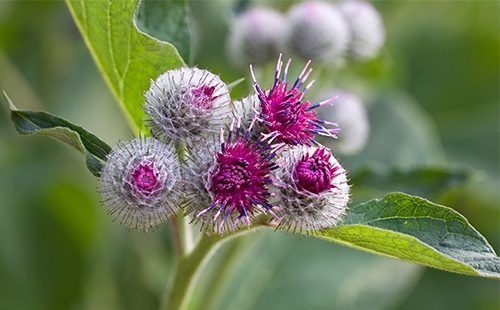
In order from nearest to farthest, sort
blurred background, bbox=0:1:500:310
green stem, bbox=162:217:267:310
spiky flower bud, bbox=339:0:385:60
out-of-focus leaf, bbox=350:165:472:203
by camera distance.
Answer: green stem, bbox=162:217:267:310, out-of-focus leaf, bbox=350:165:472:203, spiky flower bud, bbox=339:0:385:60, blurred background, bbox=0:1:500:310

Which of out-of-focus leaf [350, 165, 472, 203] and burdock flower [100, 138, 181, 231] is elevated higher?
out-of-focus leaf [350, 165, 472, 203]

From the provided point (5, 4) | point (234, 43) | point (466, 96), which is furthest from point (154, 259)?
point (466, 96)

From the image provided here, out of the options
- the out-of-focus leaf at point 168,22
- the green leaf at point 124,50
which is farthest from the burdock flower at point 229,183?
the out-of-focus leaf at point 168,22

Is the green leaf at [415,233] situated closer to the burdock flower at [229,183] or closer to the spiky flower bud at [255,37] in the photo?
the burdock flower at [229,183]

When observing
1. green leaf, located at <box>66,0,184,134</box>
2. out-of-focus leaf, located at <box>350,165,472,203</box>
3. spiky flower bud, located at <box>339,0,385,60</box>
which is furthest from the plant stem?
spiky flower bud, located at <box>339,0,385,60</box>

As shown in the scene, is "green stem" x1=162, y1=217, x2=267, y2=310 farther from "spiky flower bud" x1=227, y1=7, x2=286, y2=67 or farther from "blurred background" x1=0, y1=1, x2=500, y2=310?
"spiky flower bud" x1=227, y1=7, x2=286, y2=67

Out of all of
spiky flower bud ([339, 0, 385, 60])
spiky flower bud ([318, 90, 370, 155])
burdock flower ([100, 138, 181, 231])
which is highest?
spiky flower bud ([339, 0, 385, 60])
